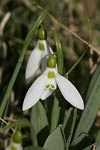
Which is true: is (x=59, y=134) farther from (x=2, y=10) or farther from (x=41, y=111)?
(x=2, y=10)

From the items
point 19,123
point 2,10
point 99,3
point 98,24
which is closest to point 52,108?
point 19,123

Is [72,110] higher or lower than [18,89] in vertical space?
higher

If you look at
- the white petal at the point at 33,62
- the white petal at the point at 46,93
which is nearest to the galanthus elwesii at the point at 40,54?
the white petal at the point at 33,62

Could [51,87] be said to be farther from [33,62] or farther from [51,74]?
[33,62]

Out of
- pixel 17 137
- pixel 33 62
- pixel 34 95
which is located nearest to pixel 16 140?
pixel 17 137

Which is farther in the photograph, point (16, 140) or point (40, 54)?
point (40, 54)
